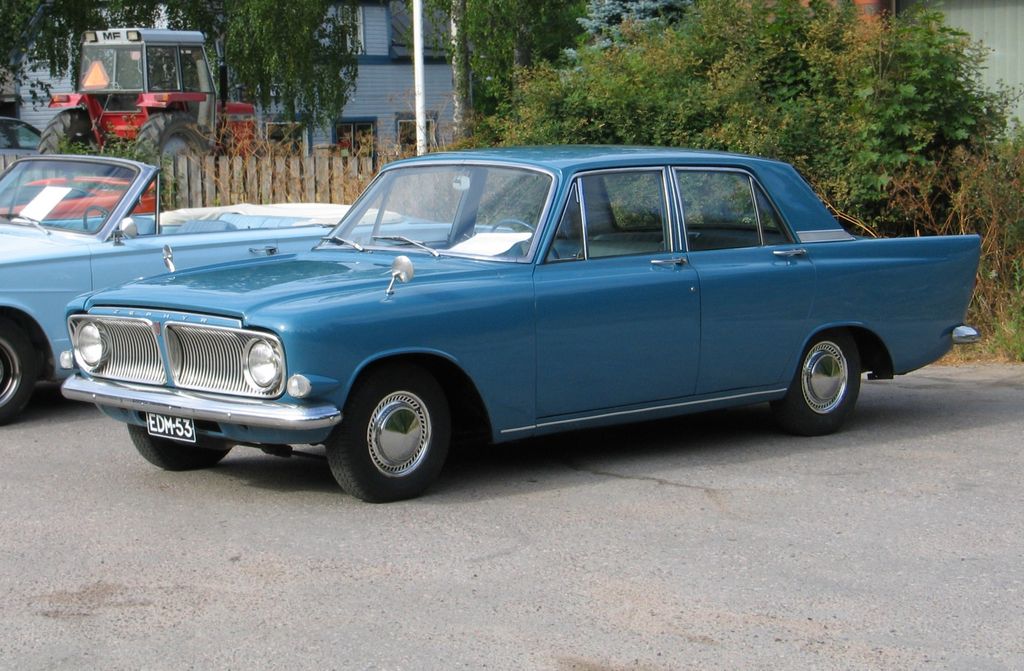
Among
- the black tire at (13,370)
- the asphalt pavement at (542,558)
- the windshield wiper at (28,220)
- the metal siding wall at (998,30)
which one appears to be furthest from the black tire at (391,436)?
the metal siding wall at (998,30)

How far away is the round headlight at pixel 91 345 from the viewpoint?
7.20 meters

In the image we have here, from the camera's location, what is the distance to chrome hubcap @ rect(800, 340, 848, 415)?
8.45m

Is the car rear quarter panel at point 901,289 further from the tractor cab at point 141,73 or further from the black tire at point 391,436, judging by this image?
the tractor cab at point 141,73

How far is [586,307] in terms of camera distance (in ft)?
24.0

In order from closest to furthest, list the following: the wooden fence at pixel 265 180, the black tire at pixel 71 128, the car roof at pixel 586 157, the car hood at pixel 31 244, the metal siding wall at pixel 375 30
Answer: the car roof at pixel 586 157 < the car hood at pixel 31 244 < the wooden fence at pixel 265 180 < the black tire at pixel 71 128 < the metal siding wall at pixel 375 30

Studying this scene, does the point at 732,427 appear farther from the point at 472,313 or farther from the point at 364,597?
the point at 364,597

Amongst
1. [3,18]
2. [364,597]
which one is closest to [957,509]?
[364,597]

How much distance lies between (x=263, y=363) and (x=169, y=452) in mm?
1322

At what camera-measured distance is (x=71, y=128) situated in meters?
24.4

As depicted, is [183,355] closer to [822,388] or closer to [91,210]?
[91,210]

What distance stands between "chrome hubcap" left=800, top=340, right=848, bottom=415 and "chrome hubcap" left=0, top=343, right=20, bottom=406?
4.62m

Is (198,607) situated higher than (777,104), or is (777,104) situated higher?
(777,104)

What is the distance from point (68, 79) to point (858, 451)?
112 ft

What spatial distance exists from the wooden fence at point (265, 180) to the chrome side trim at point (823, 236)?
9.29 m
